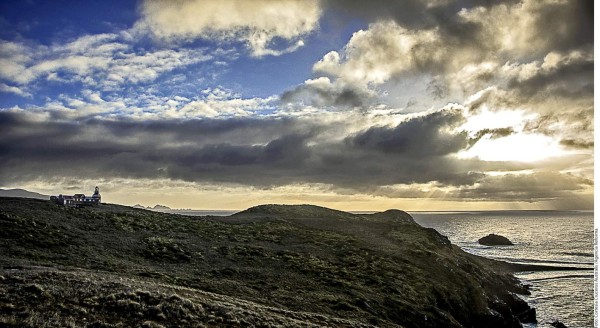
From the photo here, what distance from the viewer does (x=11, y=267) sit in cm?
2742

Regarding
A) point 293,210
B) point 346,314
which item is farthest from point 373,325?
point 293,210

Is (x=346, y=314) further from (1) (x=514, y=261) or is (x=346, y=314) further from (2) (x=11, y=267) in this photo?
(1) (x=514, y=261)

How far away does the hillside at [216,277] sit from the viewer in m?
22.2

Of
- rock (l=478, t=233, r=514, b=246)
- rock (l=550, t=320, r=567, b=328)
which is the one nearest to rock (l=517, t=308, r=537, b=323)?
rock (l=550, t=320, r=567, b=328)

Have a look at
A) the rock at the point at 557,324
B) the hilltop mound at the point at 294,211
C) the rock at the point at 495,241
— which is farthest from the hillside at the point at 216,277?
the rock at the point at 495,241

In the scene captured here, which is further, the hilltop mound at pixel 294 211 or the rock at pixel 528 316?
the hilltop mound at pixel 294 211

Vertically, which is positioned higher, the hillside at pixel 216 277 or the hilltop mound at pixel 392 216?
the hilltop mound at pixel 392 216

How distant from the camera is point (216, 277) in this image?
117ft

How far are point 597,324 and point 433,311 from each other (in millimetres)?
29049

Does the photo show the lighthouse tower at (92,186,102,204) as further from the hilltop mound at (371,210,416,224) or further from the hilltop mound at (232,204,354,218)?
the hilltop mound at (371,210,416,224)

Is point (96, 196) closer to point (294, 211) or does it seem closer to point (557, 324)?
point (294, 211)

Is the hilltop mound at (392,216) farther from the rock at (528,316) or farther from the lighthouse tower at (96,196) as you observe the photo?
the lighthouse tower at (96,196)

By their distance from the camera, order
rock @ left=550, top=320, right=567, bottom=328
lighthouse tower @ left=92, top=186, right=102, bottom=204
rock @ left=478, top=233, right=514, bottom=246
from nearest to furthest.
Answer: rock @ left=550, top=320, right=567, bottom=328
lighthouse tower @ left=92, top=186, right=102, bottom=204
rock @ left=478, top=233, right=514, bottom=246

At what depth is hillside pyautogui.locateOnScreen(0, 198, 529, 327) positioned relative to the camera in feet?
72.8
